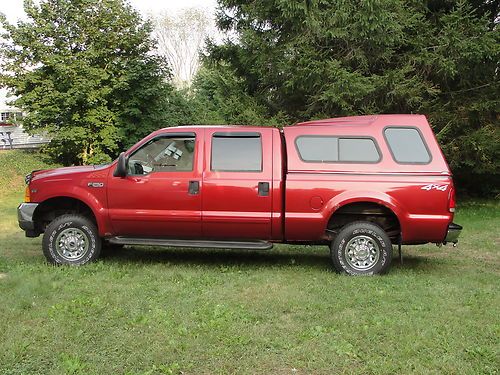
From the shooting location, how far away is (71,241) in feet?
22.7

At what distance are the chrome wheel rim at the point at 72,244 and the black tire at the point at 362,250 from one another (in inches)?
133

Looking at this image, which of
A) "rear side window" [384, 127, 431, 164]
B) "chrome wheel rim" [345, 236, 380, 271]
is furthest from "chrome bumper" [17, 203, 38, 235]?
"rear side window" [384, 127, 431, 164]

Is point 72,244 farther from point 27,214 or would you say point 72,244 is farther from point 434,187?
point 434,187

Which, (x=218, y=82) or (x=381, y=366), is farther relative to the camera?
(x=218, y=82)

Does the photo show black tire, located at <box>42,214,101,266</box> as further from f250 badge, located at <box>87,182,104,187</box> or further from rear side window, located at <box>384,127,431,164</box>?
rear side window, located at <box>384,127,431,164</box>

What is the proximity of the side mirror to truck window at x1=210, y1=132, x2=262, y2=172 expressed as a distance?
1156 millimetres

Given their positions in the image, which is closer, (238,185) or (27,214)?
(238,185)

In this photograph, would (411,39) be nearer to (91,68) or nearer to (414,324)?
(414,324)

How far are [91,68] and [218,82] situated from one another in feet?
29.7

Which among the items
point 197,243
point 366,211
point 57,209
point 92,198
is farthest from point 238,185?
point 57,209

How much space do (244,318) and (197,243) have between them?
7.26 ft

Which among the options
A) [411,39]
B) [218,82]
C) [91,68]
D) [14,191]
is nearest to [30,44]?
[91,68]

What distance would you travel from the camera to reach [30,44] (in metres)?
21.1

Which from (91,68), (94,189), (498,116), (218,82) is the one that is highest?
(91,68)
